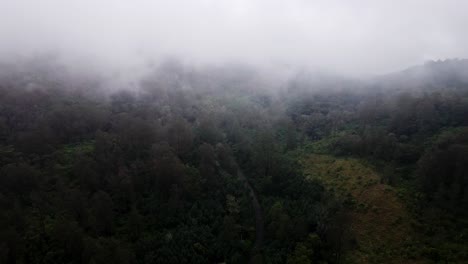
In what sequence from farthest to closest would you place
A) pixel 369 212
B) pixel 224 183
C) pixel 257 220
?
pixel 224 183, pixel 257 220, pixel 369 212

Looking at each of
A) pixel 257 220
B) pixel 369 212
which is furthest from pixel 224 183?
pixel 369 212

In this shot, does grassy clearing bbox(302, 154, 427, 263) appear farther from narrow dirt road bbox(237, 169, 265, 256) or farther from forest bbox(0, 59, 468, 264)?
narrow dirt road bbox(237, 169, 265, 256)

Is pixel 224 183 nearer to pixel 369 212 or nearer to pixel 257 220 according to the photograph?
pixel 257 220

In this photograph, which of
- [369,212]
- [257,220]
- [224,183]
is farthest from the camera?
[224,183]

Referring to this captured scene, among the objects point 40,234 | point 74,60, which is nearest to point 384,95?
point 40,234

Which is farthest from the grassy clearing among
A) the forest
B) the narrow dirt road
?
the narrow dirt road

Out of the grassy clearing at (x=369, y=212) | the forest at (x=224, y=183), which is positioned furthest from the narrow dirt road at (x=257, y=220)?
the grassy clearing at (x=369, y=212)

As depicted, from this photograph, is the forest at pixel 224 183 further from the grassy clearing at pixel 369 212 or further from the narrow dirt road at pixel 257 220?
the narrow dirt road at pixel 257 220

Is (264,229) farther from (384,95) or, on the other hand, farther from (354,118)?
(384,95)
